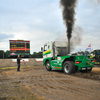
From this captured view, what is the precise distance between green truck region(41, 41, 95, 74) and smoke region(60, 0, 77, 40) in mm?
2316

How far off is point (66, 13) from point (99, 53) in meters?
9.91

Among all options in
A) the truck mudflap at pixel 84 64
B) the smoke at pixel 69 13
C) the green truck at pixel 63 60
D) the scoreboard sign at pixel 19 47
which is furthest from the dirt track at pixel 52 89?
the scoreboard sign at pixel 19 47

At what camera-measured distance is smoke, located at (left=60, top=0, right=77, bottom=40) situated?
1308cm

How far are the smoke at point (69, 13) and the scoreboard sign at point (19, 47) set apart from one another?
57.0ft

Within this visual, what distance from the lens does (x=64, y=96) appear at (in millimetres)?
4027

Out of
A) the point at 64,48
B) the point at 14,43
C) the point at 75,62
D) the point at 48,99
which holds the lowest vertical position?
→ the point at 48,99

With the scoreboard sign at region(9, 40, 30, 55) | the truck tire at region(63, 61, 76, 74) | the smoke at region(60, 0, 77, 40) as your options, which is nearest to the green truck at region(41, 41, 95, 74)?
the truck tire at region(63, 61, 76, 74)

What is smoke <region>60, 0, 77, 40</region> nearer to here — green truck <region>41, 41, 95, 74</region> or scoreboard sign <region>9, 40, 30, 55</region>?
green truck <region>41, 41, 95, 74</region>

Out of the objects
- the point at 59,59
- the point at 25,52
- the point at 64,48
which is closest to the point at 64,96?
the point at 59,59

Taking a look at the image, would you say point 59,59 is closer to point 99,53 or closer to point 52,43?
point 52,43

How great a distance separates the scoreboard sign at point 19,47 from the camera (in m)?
28.2

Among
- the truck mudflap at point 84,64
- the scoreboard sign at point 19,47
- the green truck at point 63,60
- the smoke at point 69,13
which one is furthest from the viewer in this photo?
the scoreboard sign at point 19,47

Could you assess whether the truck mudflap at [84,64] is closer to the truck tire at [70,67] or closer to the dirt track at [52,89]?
the truck tire at [70,67]

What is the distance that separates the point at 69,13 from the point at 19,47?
1825 cm
